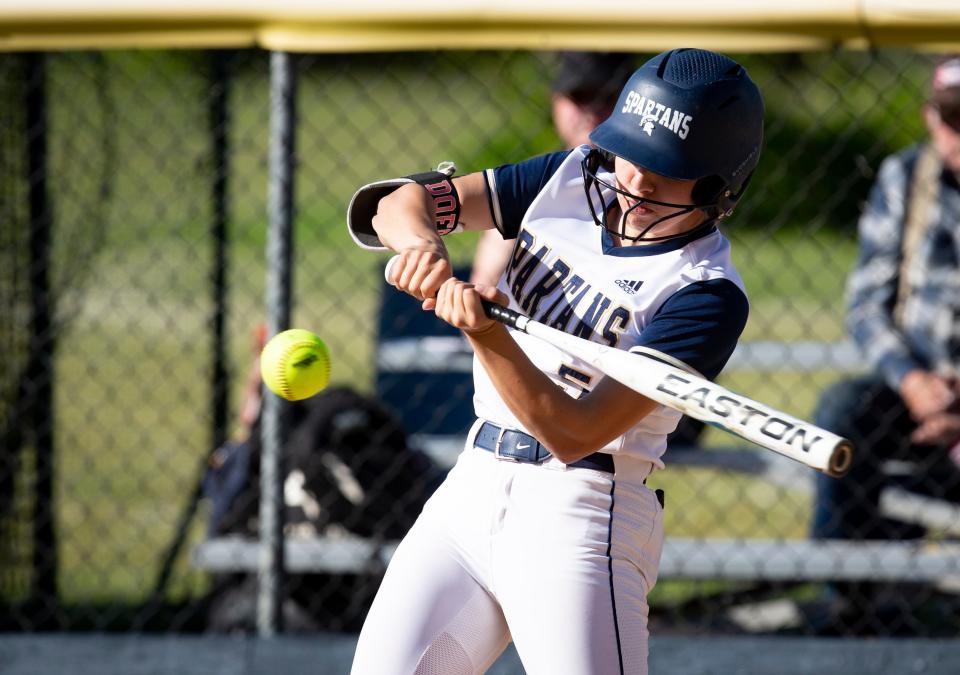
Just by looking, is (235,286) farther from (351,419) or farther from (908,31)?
(908,31)

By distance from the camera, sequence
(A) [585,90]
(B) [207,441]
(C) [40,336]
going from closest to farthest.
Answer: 1. (A) [585,90]
2. (C) [40,336]
3. (B) [207,441]

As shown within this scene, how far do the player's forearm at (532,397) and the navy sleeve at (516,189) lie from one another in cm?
40

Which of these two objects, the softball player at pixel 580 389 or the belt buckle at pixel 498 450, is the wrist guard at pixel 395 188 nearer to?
the softball player at pixel 580 389

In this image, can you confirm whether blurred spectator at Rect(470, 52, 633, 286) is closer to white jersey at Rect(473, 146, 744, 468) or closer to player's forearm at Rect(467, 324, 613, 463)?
white jersey at Rect(473, 146, 744, 468)

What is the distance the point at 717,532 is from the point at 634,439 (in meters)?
3.06

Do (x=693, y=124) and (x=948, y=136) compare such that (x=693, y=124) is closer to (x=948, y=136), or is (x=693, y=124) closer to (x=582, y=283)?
(x=582, y=283)

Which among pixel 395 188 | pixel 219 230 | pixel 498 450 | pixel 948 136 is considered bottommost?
pixel 498 450

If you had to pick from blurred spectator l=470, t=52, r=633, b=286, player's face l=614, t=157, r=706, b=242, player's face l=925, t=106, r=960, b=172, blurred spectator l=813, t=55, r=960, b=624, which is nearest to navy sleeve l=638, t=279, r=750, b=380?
player's face l=614, t=157, r=706, b=242

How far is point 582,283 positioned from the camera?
2.16 m

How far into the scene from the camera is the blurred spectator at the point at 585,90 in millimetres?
3512

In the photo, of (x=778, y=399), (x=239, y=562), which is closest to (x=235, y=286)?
(x=778, y=399)

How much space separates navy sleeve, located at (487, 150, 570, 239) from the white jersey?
0.04 meters

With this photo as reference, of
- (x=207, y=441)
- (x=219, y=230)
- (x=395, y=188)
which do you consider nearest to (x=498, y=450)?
(x=395, y=188)

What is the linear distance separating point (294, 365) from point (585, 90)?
64.0 inches
